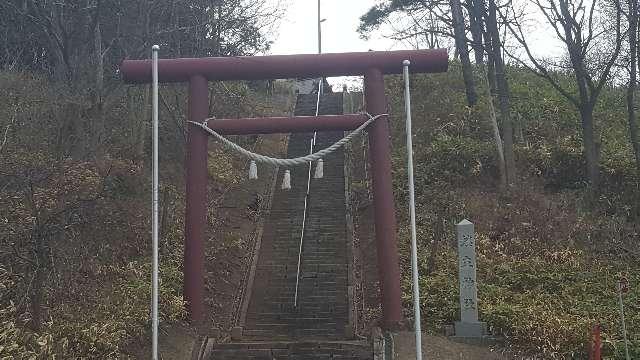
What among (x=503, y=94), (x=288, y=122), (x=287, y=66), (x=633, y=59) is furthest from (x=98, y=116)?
(x=633, y=59)

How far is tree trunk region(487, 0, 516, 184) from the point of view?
16.2 metres

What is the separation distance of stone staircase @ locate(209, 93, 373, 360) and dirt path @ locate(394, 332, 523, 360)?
0.59 m

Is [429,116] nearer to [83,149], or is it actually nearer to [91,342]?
[83,149]

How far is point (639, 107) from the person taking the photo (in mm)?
20984

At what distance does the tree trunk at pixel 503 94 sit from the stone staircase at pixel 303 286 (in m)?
4.83

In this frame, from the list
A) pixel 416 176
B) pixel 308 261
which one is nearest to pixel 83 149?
pixel 308 261

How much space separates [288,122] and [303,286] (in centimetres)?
412

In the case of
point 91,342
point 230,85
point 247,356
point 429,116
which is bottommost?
point 247,356

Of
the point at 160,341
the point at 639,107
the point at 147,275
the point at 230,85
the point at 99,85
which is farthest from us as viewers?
the point at 230,85

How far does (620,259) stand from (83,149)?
507 inches

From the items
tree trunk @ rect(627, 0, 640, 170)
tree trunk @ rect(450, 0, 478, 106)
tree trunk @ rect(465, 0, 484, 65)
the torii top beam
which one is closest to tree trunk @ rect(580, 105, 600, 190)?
tree trunk @ rect(627, 0, 640, 170)

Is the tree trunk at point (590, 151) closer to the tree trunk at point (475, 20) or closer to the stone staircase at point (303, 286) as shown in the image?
the tree trunk at point (475, 20)

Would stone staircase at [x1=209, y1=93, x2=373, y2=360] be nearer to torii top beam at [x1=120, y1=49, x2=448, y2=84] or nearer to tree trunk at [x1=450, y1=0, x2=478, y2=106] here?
torii top beam at [x1=120, y1=49, x2=448, y2=84]

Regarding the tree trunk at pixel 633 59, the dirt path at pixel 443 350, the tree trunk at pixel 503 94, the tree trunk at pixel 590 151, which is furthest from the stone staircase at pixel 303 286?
the tree trunk at pixel 633 59
